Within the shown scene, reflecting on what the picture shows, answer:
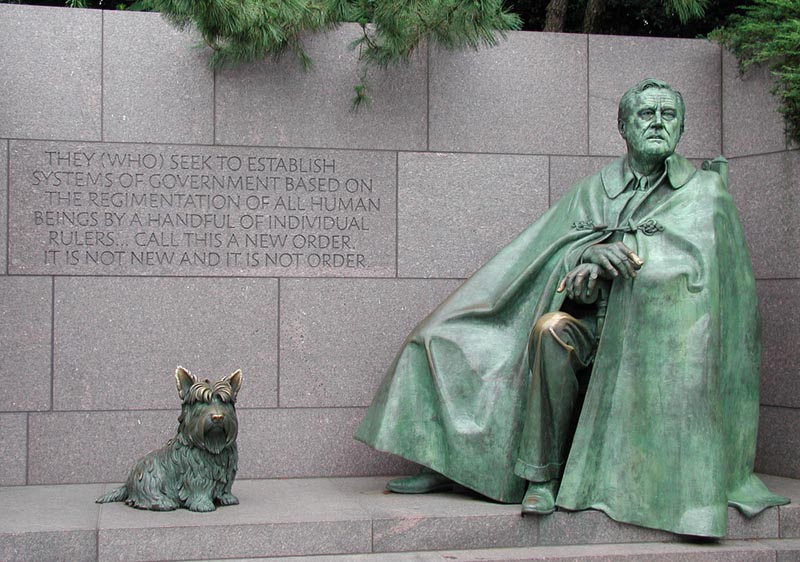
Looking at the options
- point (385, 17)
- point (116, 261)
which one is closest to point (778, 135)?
point (385, 17)

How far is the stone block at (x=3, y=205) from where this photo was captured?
7.65 meters

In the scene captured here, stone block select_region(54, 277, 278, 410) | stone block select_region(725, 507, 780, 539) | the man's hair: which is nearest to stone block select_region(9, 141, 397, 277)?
stone block select_region(54, 277, 278, 410)

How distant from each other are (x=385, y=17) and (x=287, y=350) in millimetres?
2317

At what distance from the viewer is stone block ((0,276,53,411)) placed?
760 centimetres

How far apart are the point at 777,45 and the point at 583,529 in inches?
143

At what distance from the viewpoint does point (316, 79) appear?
8.17 meters

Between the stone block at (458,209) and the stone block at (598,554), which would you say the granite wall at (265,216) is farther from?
the stone block at (598,554)

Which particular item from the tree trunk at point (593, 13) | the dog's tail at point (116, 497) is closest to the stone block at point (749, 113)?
the tree trunk at point (593, 13)

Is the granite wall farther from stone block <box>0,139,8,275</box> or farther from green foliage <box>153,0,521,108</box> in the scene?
green foliage <box>153,0,521,108</box>

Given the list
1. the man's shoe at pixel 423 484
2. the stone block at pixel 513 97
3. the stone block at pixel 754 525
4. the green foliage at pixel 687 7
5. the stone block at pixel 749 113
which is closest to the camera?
the stone block at pixel 754 525

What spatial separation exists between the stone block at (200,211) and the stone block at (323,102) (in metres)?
0.12

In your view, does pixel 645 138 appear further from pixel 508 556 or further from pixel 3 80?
pixel 3 80

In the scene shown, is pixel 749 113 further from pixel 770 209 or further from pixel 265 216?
pixel 265 216

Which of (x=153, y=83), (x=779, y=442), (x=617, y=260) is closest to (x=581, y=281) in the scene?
(x=617, y=260)
